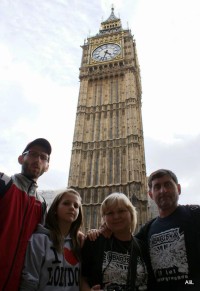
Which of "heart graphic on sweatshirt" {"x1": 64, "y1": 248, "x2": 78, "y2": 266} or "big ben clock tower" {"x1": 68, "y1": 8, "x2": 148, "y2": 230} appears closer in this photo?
"heart graphic on sweatshirt" {"x1": 64, "y1": 248, "x2": 78, "y2": 266}

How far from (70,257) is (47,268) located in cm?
27

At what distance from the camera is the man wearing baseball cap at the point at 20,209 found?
2.49 m

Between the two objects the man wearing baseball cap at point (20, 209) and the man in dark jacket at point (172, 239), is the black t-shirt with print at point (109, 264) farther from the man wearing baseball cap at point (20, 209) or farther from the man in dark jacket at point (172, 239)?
the man wearing baseball cap at point (20, 209)

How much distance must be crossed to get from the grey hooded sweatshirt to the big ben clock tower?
19450 millimetres

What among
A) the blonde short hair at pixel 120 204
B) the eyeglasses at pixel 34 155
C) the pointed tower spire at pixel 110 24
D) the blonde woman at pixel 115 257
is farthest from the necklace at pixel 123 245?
the pointed tower spire at pixel 110 24

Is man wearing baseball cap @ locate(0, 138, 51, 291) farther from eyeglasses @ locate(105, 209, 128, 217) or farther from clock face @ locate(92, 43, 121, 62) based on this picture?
clock face @ locate(92, 43, 121, 62)

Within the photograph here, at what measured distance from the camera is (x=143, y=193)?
23766mm

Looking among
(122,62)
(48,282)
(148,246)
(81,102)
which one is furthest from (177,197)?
(122,62)

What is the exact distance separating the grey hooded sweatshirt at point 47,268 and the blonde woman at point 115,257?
13 centimetres

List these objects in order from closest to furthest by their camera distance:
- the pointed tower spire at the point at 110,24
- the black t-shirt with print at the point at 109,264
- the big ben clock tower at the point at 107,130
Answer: the black t-shirt with print at the point at 109,264
the big ben clock tower at the point at 107,130
the pointed tower spire at the point at 110,24

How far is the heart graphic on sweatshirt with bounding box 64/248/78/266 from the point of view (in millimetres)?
2758

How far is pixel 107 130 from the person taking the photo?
2828cm

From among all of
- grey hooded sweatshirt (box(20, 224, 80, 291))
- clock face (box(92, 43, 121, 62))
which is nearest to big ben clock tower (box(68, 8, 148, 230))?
clock face (box(92, 43, 121, 62))

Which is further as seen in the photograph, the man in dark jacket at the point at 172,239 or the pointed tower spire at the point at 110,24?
the pointed tower spire at the point at 110,24
